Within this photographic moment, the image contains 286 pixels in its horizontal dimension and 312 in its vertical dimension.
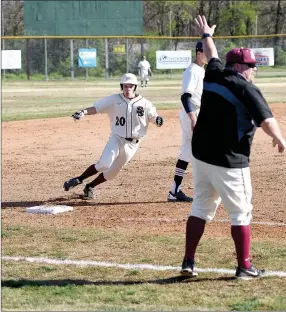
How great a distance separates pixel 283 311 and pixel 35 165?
9.56 metres

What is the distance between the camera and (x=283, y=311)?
229 inches

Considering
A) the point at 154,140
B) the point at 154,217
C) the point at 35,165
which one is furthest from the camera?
the point at 154,140

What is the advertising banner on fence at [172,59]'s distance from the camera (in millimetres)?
48828

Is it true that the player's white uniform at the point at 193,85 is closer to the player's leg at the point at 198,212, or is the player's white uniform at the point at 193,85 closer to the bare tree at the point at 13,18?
the player's leg at the point at 198,212

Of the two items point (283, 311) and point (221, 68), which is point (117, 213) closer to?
point (221, 68)

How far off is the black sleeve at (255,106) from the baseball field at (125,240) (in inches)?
52.1

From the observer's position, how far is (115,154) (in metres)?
10.8

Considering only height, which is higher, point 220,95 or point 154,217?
point 220,95

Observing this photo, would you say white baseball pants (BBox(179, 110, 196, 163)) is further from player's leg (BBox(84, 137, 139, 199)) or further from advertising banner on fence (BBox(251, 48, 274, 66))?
advertising banner on fence (BBox(251, 48, 274, 66))

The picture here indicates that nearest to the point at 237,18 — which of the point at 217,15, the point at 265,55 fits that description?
the point at 217,15

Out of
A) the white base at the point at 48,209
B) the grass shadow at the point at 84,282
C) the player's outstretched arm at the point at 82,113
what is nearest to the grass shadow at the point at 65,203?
the white base at the point at 48,209

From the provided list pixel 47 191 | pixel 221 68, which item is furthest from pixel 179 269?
pixel 47 191

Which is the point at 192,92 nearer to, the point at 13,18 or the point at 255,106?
the point at 255,106

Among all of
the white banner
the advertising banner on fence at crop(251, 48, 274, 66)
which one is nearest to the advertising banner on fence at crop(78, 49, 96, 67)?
the white banner
